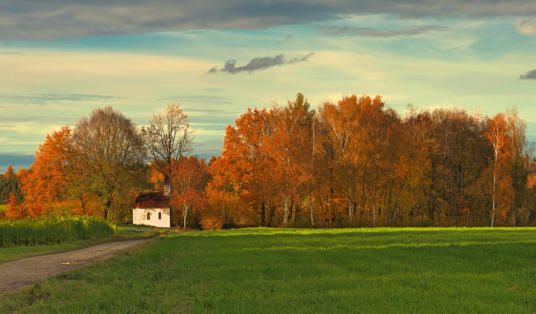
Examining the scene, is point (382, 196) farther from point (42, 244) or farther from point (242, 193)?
point (42, 244)

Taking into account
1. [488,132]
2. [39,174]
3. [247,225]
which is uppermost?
[488,132]

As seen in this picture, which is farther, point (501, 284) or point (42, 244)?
point (42, 244)

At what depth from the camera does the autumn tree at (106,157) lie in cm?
7856

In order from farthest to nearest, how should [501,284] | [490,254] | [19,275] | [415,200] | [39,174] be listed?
1. [39,174]
2. [415,200]
3. [490,254]
4. [19,275]
5. [501,284]

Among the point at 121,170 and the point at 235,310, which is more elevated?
the point at 121,170

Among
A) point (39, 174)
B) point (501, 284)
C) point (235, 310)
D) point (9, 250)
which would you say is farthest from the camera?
point (39, 174)

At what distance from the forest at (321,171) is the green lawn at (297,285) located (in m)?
45.5

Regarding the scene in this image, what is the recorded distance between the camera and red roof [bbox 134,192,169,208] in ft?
291

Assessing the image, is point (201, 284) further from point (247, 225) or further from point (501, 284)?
point (247, 225)

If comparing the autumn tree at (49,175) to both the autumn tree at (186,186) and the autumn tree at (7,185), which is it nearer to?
the autumn tree at (186,186)

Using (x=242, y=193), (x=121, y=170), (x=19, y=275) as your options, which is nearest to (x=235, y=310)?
(x=19, y=275)

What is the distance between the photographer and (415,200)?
7450cm

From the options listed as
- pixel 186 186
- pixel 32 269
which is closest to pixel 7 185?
pixel 186 186

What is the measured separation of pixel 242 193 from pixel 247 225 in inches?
185
